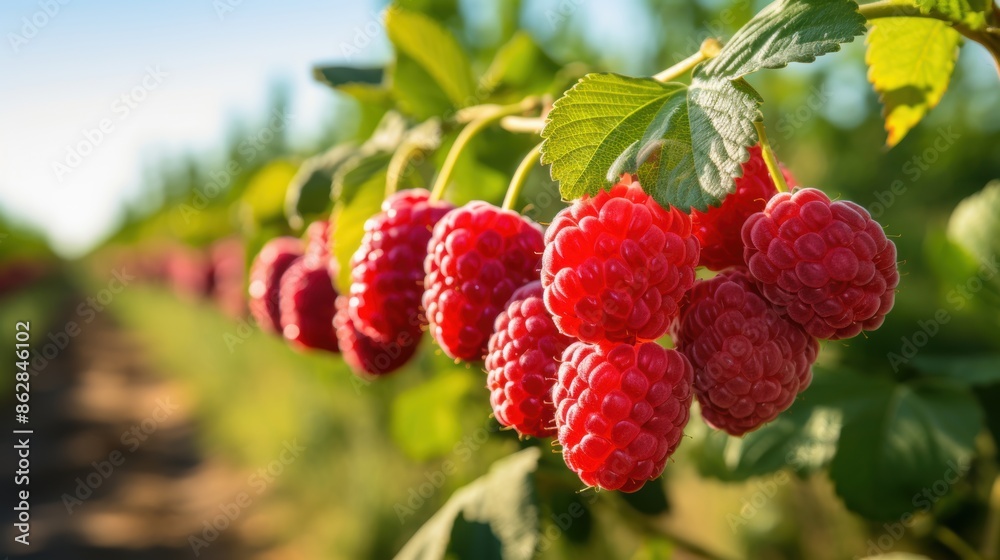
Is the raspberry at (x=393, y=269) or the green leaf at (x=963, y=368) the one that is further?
the green leaf at (x=963, y=368)

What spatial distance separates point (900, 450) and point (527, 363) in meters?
0.79

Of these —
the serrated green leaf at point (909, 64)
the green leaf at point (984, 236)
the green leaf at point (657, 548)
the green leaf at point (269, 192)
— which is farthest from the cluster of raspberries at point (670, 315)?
the green leaf at point (269, 192)

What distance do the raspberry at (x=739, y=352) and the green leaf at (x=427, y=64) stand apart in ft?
3.12

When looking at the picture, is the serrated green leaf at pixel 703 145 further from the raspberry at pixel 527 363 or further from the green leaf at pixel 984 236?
the green leaf at pixel 984 236

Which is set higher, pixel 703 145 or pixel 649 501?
pixel 703 145

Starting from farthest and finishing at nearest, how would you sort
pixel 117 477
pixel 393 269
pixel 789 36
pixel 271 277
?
pixel 117 477, pixel 271 277, pixel 393 269, pixel 789 36

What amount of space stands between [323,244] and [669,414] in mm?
1089

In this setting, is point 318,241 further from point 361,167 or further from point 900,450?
point 900,450

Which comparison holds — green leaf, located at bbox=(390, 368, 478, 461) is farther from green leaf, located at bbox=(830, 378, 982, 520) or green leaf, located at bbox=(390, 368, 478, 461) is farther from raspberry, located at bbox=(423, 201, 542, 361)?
raspberry, located at bbox=(423, 201, 542, 361)

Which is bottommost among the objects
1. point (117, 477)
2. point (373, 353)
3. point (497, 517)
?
point (117, 477)

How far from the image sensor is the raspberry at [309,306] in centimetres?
155

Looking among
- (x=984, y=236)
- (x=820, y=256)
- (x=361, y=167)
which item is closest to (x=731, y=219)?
(x=820, y=256)

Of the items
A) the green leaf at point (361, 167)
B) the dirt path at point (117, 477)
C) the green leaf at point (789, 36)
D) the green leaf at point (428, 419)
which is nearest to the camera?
the green leaf at point (789, 36)

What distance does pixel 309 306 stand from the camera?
1.55 meters
